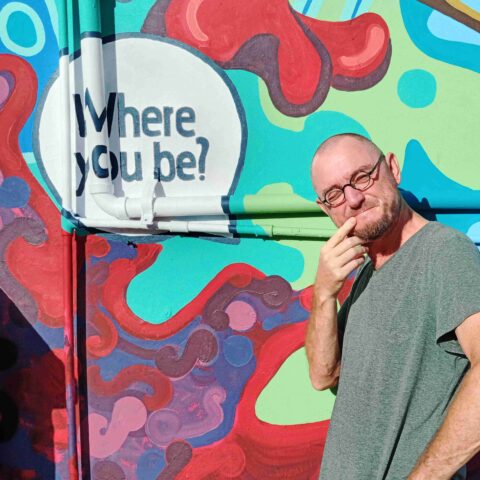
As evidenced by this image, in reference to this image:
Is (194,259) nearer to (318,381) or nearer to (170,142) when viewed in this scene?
(170,142)

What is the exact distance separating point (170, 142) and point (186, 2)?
60cm

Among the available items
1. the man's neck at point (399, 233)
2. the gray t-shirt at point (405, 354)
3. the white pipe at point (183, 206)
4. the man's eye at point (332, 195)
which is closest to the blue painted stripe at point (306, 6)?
the white pipe at point (183, 206)

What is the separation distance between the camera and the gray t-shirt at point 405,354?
1922 mm

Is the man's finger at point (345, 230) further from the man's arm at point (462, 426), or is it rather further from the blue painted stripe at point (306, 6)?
the blue painted stripe at point (306, 6)

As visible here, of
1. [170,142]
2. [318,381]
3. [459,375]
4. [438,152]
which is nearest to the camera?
[459,375]

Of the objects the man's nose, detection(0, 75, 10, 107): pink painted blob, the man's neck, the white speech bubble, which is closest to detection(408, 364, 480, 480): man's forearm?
the man's neck

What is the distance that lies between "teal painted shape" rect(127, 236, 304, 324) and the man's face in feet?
2.76

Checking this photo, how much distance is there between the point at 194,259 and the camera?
3109 millimetres

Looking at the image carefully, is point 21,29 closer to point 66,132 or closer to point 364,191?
point 66,132

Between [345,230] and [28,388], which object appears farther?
[28,388]

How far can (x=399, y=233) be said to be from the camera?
2.19m

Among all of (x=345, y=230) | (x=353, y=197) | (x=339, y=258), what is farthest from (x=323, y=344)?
(x=353, y=197)

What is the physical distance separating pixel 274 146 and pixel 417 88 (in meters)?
0.63

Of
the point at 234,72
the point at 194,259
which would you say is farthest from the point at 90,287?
the point at 234,72
